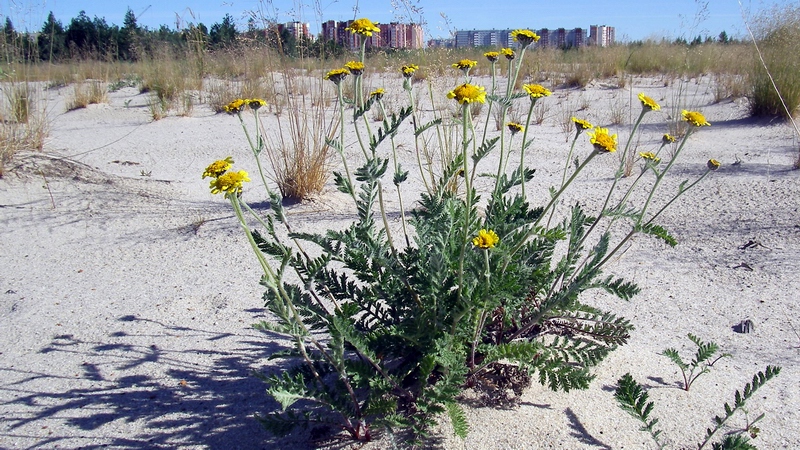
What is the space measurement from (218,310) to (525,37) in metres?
1.69

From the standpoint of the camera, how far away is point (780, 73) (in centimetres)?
602

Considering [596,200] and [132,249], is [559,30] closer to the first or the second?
[596,200]

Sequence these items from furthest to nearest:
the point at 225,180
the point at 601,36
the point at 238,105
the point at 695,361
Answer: the point at 601,36
the point at 695,361
the point at 238,105
the point at 225,180

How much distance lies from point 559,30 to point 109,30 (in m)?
13.0

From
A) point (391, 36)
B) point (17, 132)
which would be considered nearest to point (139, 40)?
point (17, 132)

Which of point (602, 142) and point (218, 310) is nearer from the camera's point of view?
point (602, 142)

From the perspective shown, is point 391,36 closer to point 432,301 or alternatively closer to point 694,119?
point 694,119

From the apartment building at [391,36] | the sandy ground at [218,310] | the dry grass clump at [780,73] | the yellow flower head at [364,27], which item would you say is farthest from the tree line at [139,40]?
the dry grass clump at [780,73]

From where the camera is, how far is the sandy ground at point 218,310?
1.77 m

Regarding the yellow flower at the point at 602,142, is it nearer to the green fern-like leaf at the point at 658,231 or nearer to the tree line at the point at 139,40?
the green fern-like leaf at the point at 658,231

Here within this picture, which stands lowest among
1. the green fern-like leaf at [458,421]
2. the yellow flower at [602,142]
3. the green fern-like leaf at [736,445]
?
the green fern-like leaf at [736,445]

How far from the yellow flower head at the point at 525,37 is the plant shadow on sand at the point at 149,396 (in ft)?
4.36

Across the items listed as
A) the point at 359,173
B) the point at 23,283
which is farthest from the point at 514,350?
the point at 23,283

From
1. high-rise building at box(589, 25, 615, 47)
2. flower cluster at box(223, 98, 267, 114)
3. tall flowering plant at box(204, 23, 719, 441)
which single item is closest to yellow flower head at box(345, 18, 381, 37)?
tall flowering plant at box(204, 23, 719, 441)
